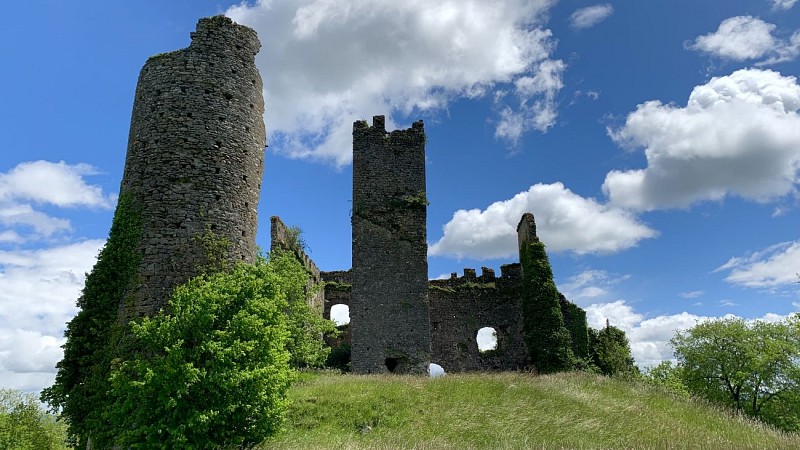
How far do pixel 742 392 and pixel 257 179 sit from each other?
34.8 meters

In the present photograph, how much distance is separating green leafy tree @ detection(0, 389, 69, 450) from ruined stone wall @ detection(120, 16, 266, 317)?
2233 cm

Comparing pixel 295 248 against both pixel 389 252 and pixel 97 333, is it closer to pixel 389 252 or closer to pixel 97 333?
pixel 389 252

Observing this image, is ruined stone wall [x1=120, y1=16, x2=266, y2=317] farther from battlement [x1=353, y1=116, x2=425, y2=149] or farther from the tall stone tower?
battlement [x1=353, y1=116, x2=425, y2=149]

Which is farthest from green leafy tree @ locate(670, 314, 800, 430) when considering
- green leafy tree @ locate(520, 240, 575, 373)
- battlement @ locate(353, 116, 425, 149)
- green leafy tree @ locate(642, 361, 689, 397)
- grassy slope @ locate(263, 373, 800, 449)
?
battlement @ locate(353, 116, 425, 149)

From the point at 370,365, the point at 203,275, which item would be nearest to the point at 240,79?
the point at 203,275

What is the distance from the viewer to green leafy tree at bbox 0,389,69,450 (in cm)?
2827

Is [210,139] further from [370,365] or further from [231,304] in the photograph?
[370,365]

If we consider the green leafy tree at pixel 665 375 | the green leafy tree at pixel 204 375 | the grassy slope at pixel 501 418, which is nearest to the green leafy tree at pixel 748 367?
the green leafy tree at pixel 665 375

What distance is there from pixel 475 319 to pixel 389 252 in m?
9.48

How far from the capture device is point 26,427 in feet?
95.6

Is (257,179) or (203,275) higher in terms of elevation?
(257,179)

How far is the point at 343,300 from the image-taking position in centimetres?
3428

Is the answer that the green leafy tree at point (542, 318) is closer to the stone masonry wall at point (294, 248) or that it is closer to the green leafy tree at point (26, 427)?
the stone masonry wall at point (294, 248)

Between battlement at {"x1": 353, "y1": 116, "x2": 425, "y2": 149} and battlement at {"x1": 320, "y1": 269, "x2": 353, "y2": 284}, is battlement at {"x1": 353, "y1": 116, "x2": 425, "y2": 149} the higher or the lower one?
the higher one
